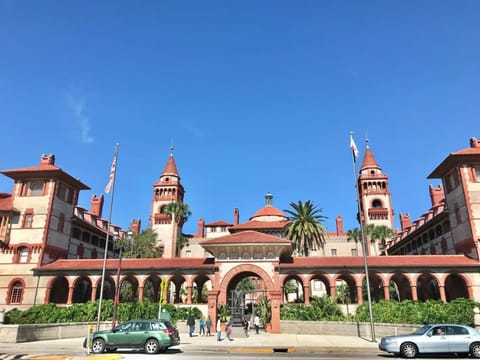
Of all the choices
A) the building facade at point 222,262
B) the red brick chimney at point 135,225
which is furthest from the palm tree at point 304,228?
the red brick chimney at point 135,225

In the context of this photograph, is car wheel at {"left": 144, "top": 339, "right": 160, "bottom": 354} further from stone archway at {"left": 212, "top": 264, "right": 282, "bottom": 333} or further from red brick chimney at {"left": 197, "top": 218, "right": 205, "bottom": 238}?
red brick chimney at {"left": 197, "top": 218, "right": 205, "bottom": 238}

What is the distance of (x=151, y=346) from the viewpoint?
16.2 meters

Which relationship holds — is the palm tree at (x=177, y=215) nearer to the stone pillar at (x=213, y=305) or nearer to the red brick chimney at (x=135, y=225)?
the red brick chimney at (x=135, y=225)

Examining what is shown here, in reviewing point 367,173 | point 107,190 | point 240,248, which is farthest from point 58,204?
point 367,173

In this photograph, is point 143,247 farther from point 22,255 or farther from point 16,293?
point 16,293

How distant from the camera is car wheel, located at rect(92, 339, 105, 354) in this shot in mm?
16422

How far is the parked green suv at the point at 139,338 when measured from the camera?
16.2 m

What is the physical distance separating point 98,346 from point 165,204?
172 feet

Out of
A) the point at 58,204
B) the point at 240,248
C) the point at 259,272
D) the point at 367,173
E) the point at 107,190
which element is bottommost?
the point at 259,272

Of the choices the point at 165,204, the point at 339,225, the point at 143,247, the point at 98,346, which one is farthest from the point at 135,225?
the point at 98,346

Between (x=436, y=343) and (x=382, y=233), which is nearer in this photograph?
(x=436, y=343)

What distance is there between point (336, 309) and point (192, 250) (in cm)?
4429

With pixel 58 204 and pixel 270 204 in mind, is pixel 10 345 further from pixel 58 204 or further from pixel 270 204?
pixel 270 204

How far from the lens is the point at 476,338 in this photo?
14750 mm
